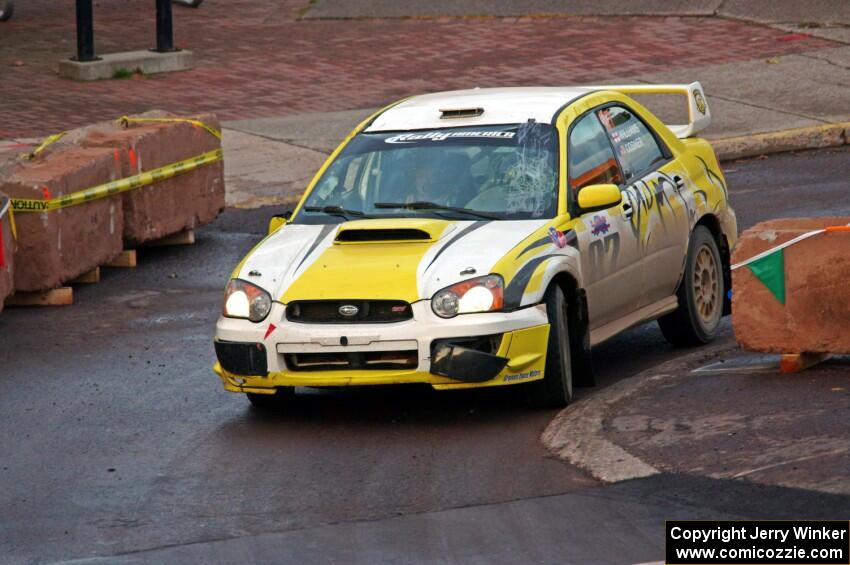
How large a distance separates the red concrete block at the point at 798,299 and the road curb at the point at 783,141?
25.9ft

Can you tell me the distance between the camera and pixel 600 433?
809 cm

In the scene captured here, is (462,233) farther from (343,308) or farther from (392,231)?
(343,308)

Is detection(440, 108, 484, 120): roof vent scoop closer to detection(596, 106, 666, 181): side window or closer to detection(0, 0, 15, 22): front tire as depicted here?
detection(596, 106, 666, 181): side window

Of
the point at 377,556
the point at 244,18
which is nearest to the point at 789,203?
the point at 377,556

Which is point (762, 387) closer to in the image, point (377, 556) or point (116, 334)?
point (377, 556)

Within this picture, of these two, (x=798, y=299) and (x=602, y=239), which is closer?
(x=798, y=299)

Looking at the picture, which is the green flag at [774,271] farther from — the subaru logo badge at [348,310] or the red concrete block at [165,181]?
the red concrete block at [165,181]

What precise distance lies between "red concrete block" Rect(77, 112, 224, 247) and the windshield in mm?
3955

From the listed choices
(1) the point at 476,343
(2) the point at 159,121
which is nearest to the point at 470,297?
(1) the point at 476,343

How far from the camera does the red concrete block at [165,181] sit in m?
13.4

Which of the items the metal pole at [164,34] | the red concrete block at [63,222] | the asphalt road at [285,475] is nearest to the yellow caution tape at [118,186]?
the red concrete block at [63,222]

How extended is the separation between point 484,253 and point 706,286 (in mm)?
2437

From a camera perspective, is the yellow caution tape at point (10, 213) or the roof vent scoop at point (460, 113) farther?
the yellow caution tape at point (10, 213)

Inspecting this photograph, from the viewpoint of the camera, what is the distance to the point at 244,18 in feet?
83.0
